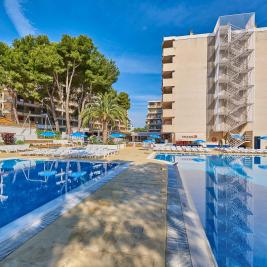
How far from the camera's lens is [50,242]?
4.20 m

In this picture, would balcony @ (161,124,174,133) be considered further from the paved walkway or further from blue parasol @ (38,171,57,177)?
the paved walkway

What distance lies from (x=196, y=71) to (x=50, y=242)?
39.0 m

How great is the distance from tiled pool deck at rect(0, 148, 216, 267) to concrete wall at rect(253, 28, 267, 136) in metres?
34.8

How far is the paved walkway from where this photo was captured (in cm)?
361

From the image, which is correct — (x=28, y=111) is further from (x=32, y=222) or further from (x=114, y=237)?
(x=114, y=237)

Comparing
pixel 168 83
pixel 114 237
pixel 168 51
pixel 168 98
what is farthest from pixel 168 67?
pixel 114 237

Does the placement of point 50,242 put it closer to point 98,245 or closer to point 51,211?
point 98,245

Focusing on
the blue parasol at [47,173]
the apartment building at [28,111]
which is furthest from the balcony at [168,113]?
the blue parasol at [47,173]

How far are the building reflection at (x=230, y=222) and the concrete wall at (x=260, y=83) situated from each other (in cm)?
2963

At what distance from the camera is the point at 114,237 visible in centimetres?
439

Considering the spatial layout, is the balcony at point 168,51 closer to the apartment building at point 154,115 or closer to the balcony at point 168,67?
the balcony at point 168,67

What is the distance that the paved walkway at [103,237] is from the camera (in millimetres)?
3607

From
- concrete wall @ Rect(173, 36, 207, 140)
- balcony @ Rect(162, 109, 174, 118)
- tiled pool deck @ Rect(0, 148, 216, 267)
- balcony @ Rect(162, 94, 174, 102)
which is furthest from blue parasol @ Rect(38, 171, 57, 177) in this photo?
balcony @ Rect(162, 94, 174, 102)

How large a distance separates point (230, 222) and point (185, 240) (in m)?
2.45
